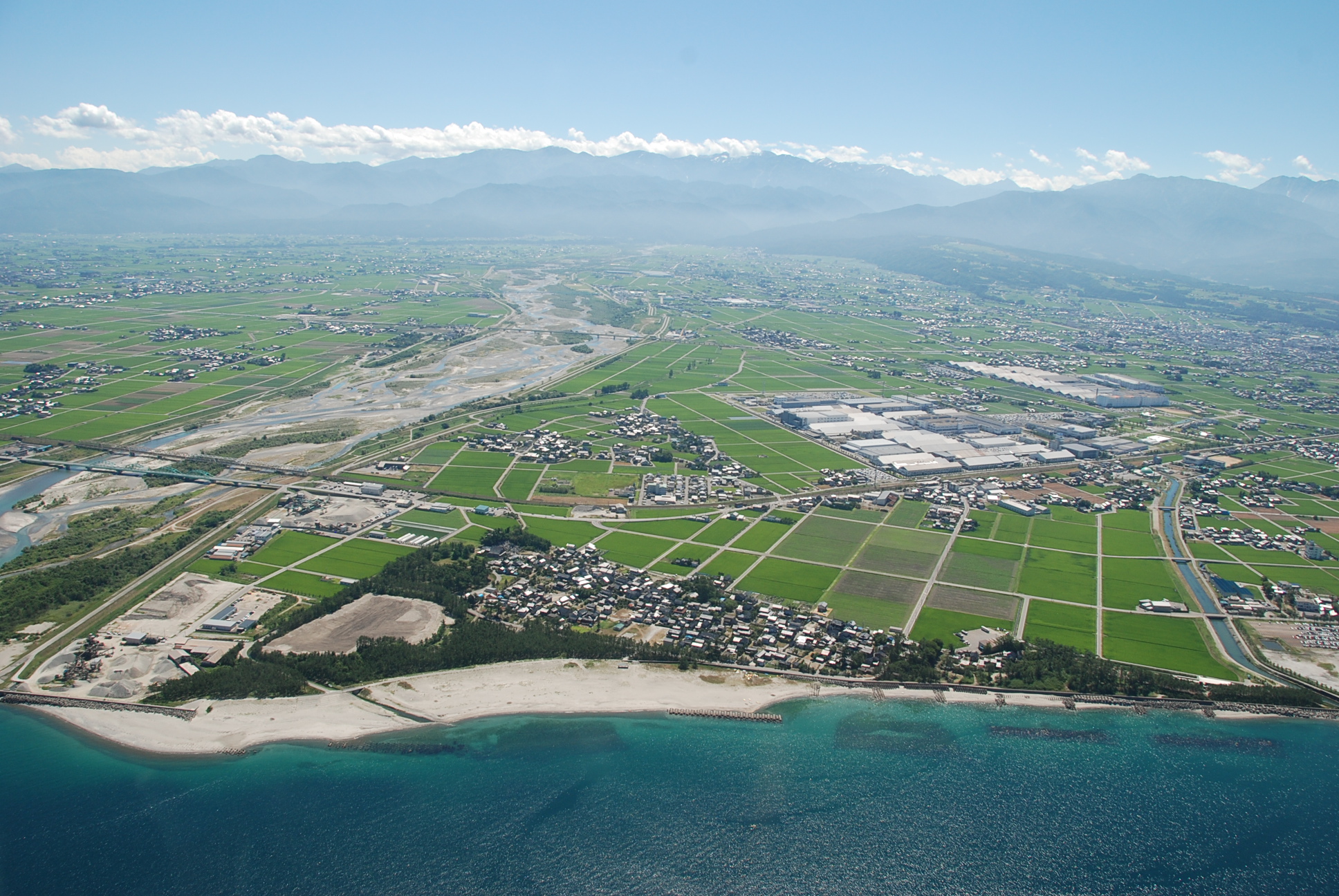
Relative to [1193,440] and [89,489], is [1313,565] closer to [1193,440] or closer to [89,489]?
[1193,440]

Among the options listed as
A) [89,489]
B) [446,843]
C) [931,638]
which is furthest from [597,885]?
[89,489]

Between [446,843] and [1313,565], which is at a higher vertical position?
[1313,565]

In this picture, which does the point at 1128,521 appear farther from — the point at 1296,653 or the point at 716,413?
the point at 716,413

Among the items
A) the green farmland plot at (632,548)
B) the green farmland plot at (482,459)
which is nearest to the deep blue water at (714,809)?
the green farmland plot at (632,548)

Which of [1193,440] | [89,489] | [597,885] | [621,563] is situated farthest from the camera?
[1193,440]

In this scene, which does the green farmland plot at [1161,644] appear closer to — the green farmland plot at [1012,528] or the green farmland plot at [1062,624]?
the green farmland plot at [1062,624]

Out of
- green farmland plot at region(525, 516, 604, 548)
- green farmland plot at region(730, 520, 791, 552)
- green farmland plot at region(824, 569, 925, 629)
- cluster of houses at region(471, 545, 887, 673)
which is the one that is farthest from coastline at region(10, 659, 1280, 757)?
green farmland plot at region(730, 520, 791, 552)

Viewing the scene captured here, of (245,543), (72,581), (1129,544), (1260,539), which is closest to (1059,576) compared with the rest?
(1129,544)
